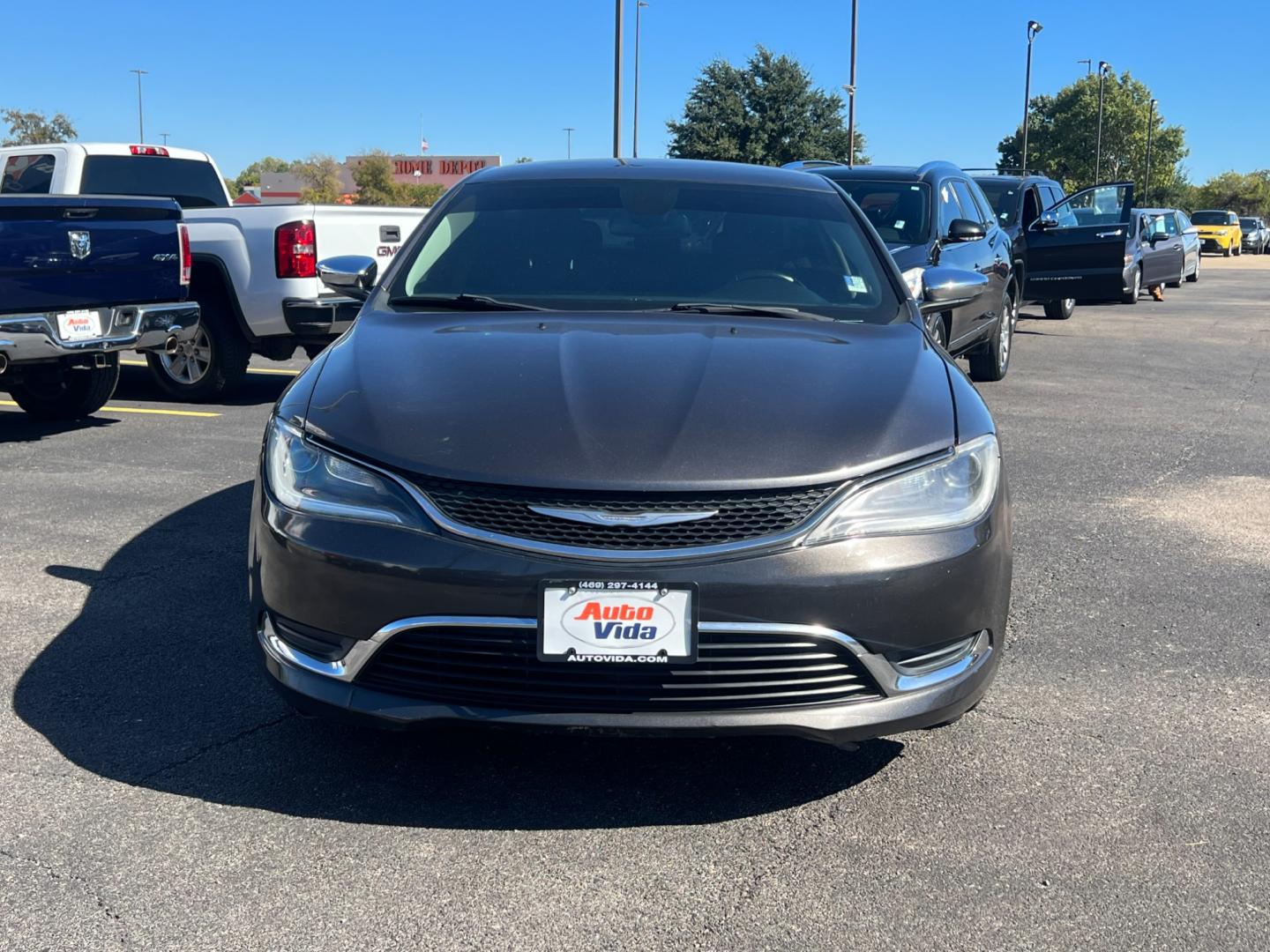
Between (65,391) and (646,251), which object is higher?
(646,251)

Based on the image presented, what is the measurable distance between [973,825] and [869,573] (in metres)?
0.67

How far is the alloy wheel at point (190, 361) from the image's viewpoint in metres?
9.55

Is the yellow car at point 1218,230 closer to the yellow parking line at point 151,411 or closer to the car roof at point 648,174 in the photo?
the yellow parking line at point 151,411

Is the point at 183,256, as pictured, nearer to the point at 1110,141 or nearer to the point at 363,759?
the point at 363,759

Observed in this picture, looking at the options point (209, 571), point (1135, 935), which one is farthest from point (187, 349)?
point (1135, 935)

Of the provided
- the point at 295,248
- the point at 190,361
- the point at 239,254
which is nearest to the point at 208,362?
the point at 190,361

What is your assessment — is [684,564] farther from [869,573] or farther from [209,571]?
[209,571]

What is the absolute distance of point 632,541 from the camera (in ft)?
9.13

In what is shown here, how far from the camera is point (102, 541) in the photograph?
547 cm

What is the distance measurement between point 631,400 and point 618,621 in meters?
0.62

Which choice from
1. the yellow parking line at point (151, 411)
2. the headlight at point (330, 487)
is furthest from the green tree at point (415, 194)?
the headlight at point (330, 487)

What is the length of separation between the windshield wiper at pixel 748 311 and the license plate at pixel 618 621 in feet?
4.60

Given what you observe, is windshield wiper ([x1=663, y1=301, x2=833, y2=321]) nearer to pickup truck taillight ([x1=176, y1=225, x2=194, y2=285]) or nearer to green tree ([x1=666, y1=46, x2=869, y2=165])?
pickup truck taillight ([x1=176, y1=225, x2=194, y2=285])

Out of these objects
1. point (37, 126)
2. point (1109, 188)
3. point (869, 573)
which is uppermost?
point (37, 126)
